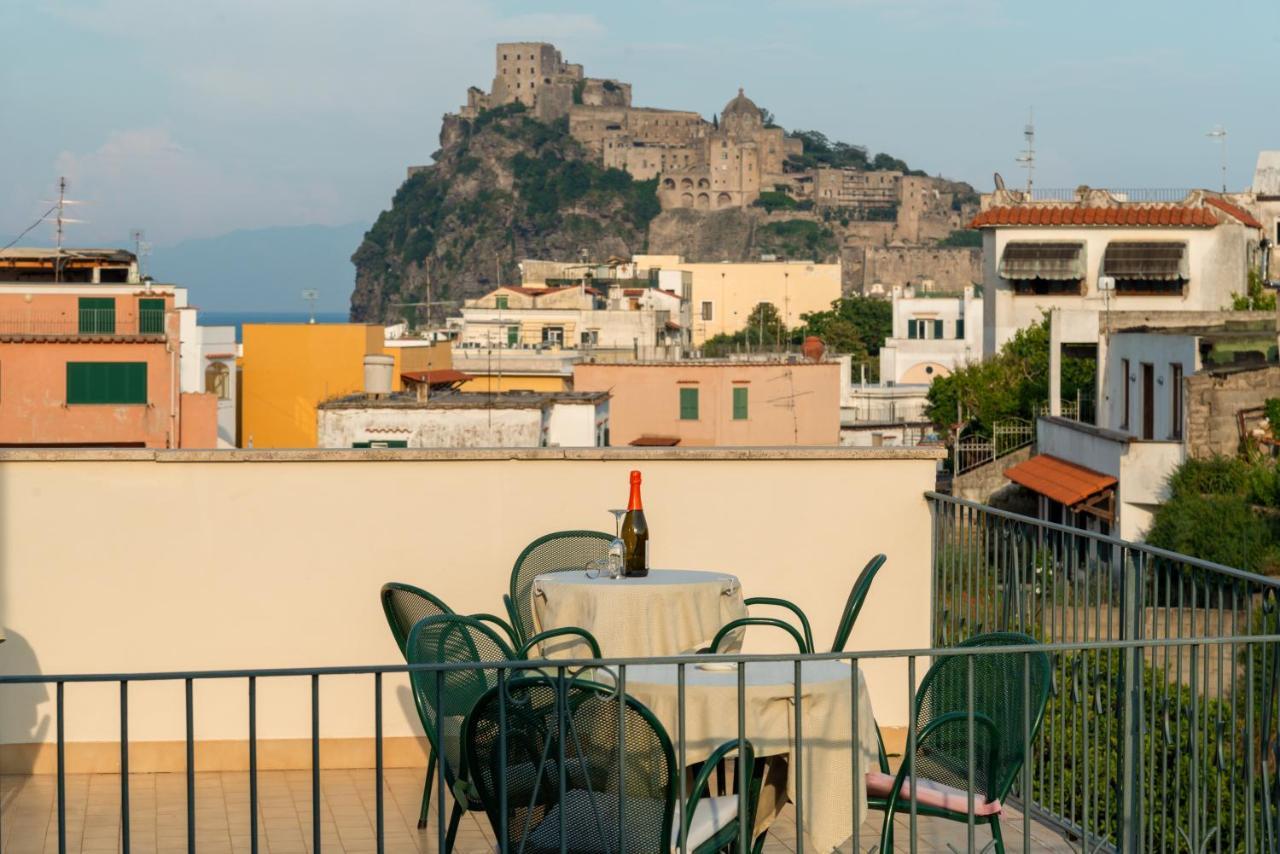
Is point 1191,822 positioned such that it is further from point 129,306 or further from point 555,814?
point 129,306

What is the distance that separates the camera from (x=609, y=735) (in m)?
3.96

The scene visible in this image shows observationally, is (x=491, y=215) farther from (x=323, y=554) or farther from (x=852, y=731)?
(x=852, y=731)

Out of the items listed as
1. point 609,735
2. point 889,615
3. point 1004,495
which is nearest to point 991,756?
point 609,735

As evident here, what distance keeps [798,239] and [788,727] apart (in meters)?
163

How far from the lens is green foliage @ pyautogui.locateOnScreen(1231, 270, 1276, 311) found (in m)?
47.6

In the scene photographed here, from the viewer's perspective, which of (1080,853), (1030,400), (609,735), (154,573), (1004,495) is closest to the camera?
(609,735)

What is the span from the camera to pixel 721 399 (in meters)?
44.4

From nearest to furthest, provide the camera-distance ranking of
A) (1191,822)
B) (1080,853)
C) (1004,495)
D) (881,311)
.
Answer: (1191,822) → (1080,853) → (1004,495) → (881,311)

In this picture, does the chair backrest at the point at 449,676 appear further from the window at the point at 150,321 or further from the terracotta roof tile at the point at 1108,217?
the terracotta roof tile at the point at 1108,217

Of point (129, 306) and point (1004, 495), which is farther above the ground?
point (129, 306)

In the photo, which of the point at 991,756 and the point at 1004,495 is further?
the point at 1004,495

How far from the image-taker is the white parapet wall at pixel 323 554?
21.7ft

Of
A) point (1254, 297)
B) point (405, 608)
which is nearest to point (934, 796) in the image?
point (405, 608)

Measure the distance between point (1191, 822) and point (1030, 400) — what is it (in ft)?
140
